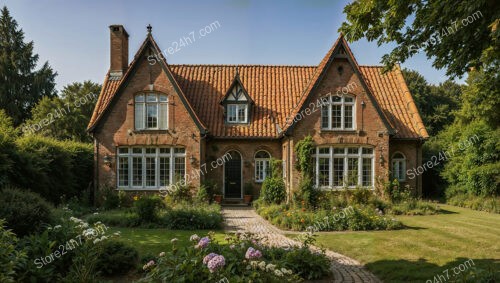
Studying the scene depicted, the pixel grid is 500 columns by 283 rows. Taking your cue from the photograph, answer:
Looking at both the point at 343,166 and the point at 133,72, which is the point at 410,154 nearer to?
the point at 343,166

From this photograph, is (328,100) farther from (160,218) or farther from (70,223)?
(70,223)

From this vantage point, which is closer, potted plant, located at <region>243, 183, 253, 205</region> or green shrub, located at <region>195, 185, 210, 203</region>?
green shrub, located at <region>195, 185, 210, 203</region>

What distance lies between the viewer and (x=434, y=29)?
7.82 meters

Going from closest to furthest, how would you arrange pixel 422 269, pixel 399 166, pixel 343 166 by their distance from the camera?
pixel 422 269, pixel 343 166, pixel 399 166

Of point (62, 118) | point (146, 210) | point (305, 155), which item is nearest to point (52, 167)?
point (146, 210)

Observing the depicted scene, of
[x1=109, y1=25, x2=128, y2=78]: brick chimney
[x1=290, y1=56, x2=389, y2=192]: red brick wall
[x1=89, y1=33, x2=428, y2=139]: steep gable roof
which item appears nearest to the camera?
[x1=290, y1=56, x2=389, y2=192]: red brick wall

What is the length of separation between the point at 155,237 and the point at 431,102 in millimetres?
40472

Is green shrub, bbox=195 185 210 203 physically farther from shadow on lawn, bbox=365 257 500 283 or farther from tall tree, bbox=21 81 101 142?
tall tree, bbox=21 81 101 142

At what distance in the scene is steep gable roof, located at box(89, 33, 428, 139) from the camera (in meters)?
19.6

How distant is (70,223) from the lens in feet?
25.4

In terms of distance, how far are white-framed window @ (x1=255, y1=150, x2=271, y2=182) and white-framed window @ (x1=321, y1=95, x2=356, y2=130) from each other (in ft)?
13.5

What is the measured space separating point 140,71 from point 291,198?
35.9 ft

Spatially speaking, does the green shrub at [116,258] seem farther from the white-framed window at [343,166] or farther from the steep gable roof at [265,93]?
the white-framed window at [343,166]


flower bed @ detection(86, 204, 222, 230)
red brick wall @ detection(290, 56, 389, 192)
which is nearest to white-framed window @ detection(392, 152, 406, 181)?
red brick wall @ detection(290, 56, 389, 192)
